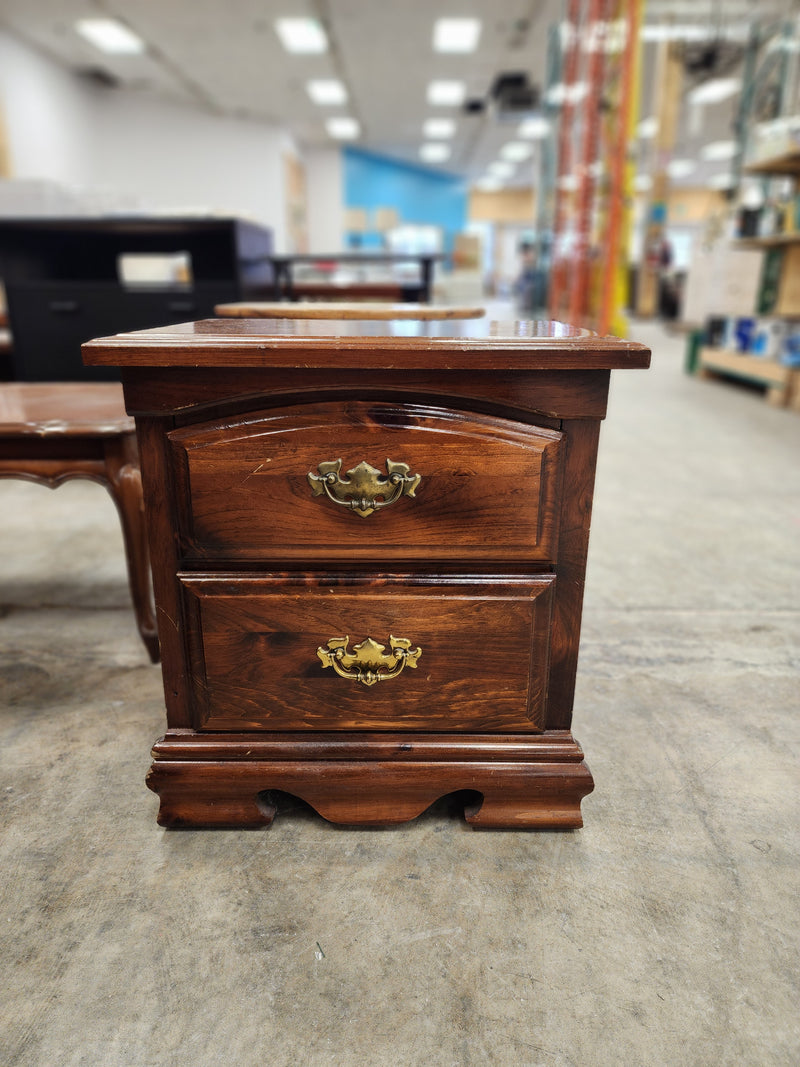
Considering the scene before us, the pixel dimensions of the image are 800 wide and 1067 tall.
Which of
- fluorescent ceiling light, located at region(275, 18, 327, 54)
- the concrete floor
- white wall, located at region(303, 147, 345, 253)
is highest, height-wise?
fluorescent ceiling light, located at region(275, 18, 327, 54)

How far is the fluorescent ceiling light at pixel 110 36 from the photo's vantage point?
7.95 meters

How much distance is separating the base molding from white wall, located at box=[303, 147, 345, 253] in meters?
16.1

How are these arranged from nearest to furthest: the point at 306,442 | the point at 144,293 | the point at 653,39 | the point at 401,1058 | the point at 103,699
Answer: the point at 401,1058 → the point at 306,442 → the point at 103,699 → the point at 144,293 → the point at 653,39

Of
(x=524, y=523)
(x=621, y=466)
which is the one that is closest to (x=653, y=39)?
(x=621, y=466)

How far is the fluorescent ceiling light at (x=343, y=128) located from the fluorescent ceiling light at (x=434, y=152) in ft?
5.89

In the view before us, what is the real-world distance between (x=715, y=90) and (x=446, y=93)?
416 centimetres

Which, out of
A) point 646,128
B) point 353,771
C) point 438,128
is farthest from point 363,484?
point 646,128

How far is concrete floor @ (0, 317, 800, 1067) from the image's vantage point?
73 cm

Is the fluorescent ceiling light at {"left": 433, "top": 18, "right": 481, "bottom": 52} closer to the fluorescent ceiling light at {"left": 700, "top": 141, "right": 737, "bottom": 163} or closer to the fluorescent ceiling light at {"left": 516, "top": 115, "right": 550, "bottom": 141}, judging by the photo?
the fluorescent ceiling light at {"left": 516, "top": 115, "right": 550, "bottom": 141}

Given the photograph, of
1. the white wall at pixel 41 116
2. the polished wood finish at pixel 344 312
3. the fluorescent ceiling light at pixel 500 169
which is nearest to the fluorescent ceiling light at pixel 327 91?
the white wall at pixel 41 116

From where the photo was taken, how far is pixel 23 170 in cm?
821

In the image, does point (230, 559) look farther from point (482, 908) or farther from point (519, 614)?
point (482, 908)

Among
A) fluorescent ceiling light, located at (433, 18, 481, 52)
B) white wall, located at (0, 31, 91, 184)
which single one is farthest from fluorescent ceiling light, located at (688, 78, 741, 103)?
white wall, located at (0, 31, 91, 184)

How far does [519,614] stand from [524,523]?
12 cm
